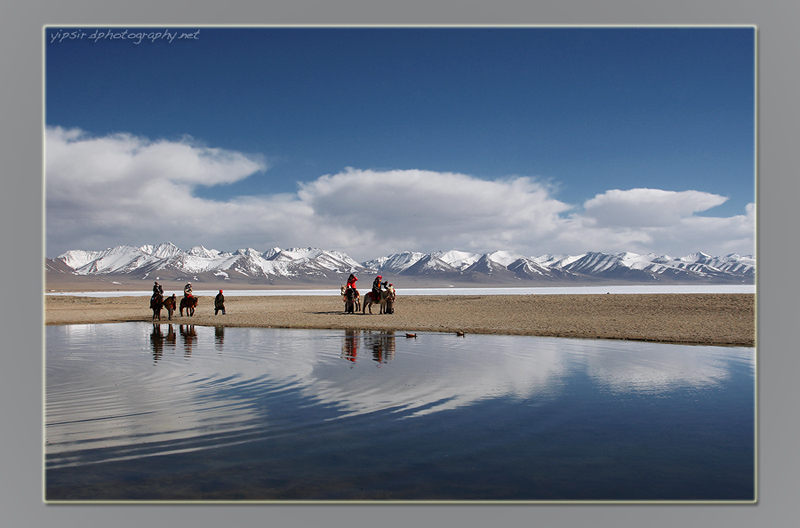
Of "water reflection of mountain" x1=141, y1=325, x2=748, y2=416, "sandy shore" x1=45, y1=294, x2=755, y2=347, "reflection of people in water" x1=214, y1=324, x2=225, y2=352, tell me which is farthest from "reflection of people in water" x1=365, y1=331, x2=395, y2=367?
"reflection of people in water" x1=214, y1=324, x2=225, y2=352

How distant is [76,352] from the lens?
18656mm

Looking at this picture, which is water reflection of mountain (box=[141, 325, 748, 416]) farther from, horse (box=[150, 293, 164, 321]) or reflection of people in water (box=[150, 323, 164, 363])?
horse (box=[150, 293, 164, 321])

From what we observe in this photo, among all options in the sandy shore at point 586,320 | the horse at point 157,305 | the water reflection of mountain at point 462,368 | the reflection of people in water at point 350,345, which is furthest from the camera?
the horse at point 157,305

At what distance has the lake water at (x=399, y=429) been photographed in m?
6.70

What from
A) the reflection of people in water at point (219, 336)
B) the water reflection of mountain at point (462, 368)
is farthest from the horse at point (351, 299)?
the water reflection of mountain at point (462, 368)

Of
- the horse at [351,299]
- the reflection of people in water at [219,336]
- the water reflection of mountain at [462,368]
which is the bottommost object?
the reflection of people in water at [219,336]

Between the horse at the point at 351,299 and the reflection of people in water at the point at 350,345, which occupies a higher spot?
the horse at the point at 351,299

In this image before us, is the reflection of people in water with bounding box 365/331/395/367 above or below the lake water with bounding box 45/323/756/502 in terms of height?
below

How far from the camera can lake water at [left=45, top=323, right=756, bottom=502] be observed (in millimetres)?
6695

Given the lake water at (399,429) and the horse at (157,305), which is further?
the horse at (157,305)

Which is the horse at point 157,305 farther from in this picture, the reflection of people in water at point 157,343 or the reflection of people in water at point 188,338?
the reflection of people in water at point 157,343

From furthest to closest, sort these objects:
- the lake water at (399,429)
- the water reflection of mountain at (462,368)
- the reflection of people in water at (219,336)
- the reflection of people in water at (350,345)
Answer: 1. the reflection of people in water at (219,336)
2. the reflection of people in water at (350,345)
3. the water reflection of mountain at (462,368)
4. the lake water at (399,429)
